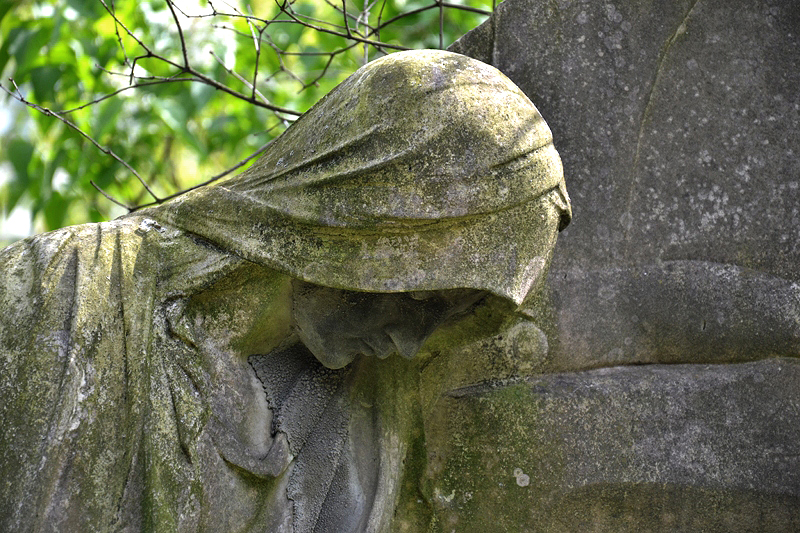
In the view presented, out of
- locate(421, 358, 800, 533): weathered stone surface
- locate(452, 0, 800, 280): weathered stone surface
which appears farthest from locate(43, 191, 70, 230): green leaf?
locate(421, 358, 800, 533): weathered stone surface

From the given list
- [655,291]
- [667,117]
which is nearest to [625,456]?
[655,291]

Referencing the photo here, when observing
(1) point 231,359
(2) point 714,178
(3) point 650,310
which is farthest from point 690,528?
(1) point 231,359

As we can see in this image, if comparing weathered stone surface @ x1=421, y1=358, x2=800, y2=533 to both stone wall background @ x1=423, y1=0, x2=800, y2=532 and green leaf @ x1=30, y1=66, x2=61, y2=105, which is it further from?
green leaf @ x1=30, y1=66, x2=61, y2=105

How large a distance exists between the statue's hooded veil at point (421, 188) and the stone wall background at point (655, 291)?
1.25ft

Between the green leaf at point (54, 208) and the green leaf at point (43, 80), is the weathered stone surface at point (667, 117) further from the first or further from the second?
the green leaf at point (54, 208)

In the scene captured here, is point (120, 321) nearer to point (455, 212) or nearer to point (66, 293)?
point (66, 293)

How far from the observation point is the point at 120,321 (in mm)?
1629

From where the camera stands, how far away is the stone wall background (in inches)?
70.0

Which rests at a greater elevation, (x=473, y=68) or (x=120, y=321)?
(x=473, y=68)

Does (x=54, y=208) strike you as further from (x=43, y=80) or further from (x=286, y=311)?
(x=286, y=311)

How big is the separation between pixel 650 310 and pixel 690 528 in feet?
1.53

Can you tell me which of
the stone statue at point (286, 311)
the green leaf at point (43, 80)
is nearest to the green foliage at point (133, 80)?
the green leaf at point (43, 80)

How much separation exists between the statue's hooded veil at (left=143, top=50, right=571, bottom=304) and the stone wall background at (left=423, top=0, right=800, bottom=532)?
0.38 meters

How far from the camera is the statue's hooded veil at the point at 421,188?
1.42m
